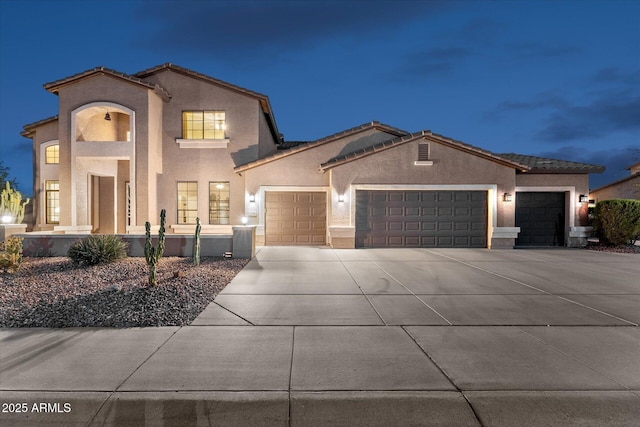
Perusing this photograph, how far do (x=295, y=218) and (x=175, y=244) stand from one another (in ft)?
18.4

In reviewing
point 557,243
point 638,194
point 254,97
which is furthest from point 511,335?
point 638,194

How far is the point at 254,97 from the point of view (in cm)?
1623

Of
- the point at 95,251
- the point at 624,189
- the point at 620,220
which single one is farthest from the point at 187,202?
the point at 624,189

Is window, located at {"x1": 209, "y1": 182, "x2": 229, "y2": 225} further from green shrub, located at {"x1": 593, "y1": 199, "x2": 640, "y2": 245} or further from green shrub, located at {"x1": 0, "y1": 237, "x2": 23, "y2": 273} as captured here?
green shrub, located at {"x1": 593, "y1": 199, "x2": 640, "y2": 245}

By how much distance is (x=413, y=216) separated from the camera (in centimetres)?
1455

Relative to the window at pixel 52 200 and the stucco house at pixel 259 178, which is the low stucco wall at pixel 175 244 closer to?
the stucco house at pixel 259 178

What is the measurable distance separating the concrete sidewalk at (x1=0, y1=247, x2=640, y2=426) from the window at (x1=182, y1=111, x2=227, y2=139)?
11.1m

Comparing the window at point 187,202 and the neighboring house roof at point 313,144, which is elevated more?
the neighboring house roof at point 313,144

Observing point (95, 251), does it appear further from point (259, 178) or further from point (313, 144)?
point (313, 144)

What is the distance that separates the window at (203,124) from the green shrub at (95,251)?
7.93 metres

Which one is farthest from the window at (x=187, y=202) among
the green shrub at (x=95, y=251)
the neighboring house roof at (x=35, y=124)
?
the neighboring house roof at (x=35, y=124)

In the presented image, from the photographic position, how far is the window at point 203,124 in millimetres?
16297

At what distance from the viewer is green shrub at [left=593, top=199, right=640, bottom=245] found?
14406 millimetres

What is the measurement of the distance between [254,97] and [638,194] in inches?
940
